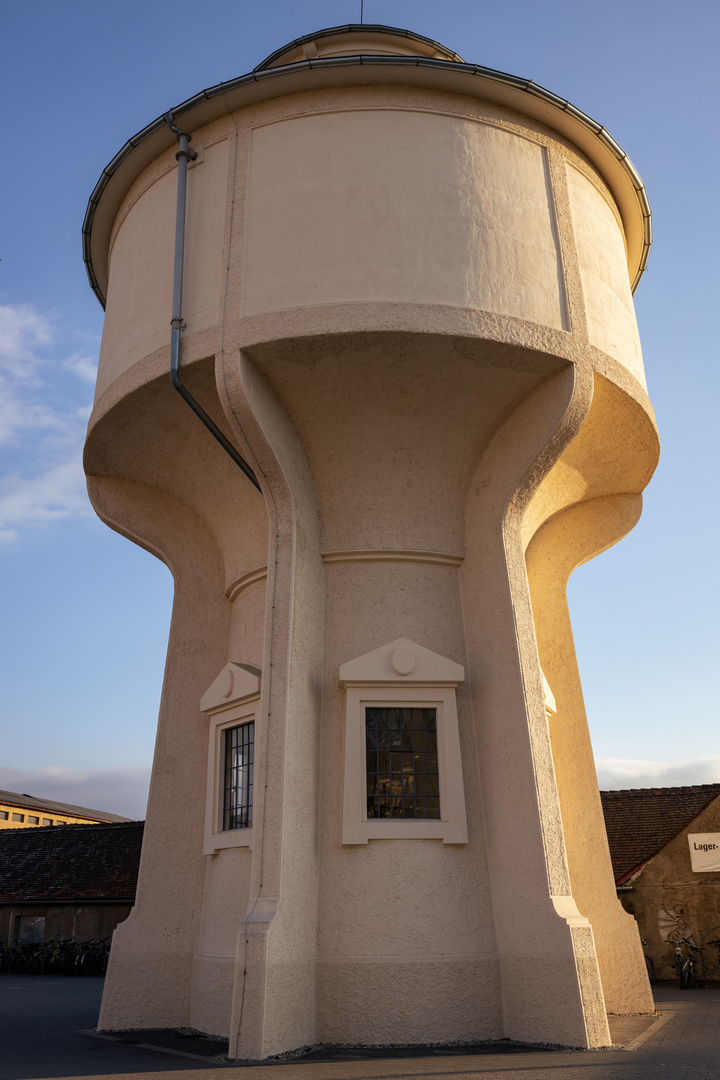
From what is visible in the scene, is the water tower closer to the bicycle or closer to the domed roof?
the domed roof

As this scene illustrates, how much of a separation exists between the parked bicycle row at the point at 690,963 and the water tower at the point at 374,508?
4.87 metres

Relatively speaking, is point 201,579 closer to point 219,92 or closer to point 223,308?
point 223,308

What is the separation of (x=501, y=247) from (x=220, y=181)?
3538mm

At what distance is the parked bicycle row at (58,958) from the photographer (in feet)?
71.0

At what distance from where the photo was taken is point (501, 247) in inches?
424

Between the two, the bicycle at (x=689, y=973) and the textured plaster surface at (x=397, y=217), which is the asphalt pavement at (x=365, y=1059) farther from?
the textured plaster surface at (x=397, y=217)

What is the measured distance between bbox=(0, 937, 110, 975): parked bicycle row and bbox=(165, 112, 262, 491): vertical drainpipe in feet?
51.2

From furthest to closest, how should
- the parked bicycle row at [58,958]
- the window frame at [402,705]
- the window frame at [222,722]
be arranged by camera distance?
the parked bicycle row at [58,958] → the window frame at [222,722] → the window frame at [402,705]

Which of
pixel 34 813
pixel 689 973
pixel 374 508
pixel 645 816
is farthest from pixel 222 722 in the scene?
pixel 34 813

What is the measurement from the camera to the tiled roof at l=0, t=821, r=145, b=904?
23.0 metres

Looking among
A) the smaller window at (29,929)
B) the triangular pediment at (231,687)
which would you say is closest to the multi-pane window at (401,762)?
the triangular pediment at (231,687)

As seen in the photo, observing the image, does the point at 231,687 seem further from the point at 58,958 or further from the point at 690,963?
the point at 58,958

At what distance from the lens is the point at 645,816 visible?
1997cm

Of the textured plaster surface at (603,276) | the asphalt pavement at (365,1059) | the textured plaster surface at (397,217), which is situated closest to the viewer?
the asphalt pavement at (365,1059)
